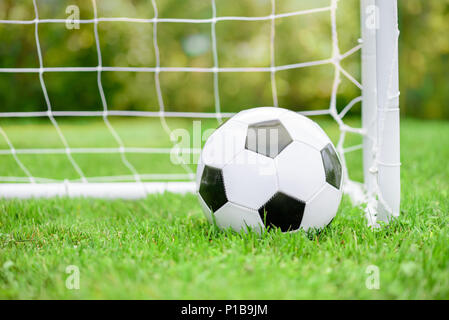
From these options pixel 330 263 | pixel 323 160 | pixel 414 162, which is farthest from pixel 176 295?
pixel 414 162

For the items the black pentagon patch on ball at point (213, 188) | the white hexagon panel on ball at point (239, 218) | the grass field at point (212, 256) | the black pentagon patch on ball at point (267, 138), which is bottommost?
the grass field at point (212, 256)

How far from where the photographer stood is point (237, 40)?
9.31 meters

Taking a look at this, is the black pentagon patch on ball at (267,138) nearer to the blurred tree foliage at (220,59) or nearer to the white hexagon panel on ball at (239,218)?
the white hexagon panel on ball at (239,218)

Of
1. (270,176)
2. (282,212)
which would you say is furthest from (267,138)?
(282,212)

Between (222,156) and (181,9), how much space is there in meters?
8.76

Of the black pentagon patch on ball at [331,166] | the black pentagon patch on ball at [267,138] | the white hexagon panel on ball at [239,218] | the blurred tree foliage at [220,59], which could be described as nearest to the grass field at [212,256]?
the white hexagon panel on ball at [239,218]

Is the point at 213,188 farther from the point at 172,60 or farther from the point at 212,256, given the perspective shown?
the point at 172,60

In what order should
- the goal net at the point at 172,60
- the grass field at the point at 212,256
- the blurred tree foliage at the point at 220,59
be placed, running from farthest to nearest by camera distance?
the blurred tree foliage at the point at 220,59 < the goal net at the point at 172,60 < the grass field at the point at 212,256

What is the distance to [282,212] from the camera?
61.2 inches

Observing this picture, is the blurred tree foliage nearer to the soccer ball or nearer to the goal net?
the goal net

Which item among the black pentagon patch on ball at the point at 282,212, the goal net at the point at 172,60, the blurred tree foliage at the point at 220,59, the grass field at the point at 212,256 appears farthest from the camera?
the blurred tree foliage at the point at 220,59

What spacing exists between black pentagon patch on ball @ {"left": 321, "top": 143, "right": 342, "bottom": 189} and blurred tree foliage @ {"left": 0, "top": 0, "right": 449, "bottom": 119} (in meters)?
6.79

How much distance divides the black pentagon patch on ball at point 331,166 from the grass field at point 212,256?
0.67ft

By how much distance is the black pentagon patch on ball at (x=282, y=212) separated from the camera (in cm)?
154
